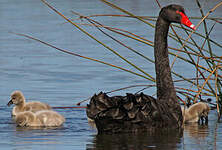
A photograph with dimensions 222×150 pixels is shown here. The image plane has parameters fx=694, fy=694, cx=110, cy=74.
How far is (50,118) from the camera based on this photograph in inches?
266

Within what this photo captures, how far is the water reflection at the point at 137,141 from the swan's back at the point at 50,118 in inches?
26.3

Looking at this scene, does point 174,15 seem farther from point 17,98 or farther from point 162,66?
point 17,98

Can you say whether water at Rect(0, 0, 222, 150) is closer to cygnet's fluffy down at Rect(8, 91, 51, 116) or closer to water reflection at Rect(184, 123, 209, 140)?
water reflection at Rect(184, 123, 209, 140)

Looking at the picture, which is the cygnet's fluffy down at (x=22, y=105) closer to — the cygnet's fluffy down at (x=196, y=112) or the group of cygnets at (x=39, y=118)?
the group of cygnets at (x=39, y=118)

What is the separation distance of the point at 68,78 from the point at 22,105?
5.33ft

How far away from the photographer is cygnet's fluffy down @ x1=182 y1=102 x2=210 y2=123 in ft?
22.3

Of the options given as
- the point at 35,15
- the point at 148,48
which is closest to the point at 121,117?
the point at 148,48

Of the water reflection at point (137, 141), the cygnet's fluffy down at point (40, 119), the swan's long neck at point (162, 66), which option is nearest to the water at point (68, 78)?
the water reflection at point (137, 141)

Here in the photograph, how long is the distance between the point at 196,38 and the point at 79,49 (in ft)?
7.95

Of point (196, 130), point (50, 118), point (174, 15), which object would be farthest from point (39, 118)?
point (174, 15)

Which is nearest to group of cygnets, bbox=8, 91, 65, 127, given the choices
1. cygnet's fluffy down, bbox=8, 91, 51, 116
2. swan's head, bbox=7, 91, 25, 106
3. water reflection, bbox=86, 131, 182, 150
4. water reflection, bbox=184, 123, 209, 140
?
cygnet's fluffy down, bbox=8, 91, 51, 116

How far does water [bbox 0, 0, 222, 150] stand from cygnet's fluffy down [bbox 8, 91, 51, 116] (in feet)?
0.39

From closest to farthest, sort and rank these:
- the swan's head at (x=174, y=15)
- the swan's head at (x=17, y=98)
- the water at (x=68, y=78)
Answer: the water at (x=68, y=78) → the swan's head at (x=174, y=15) → the swan's head at (x=17, y=98)

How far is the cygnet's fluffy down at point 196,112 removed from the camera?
22.3ft
